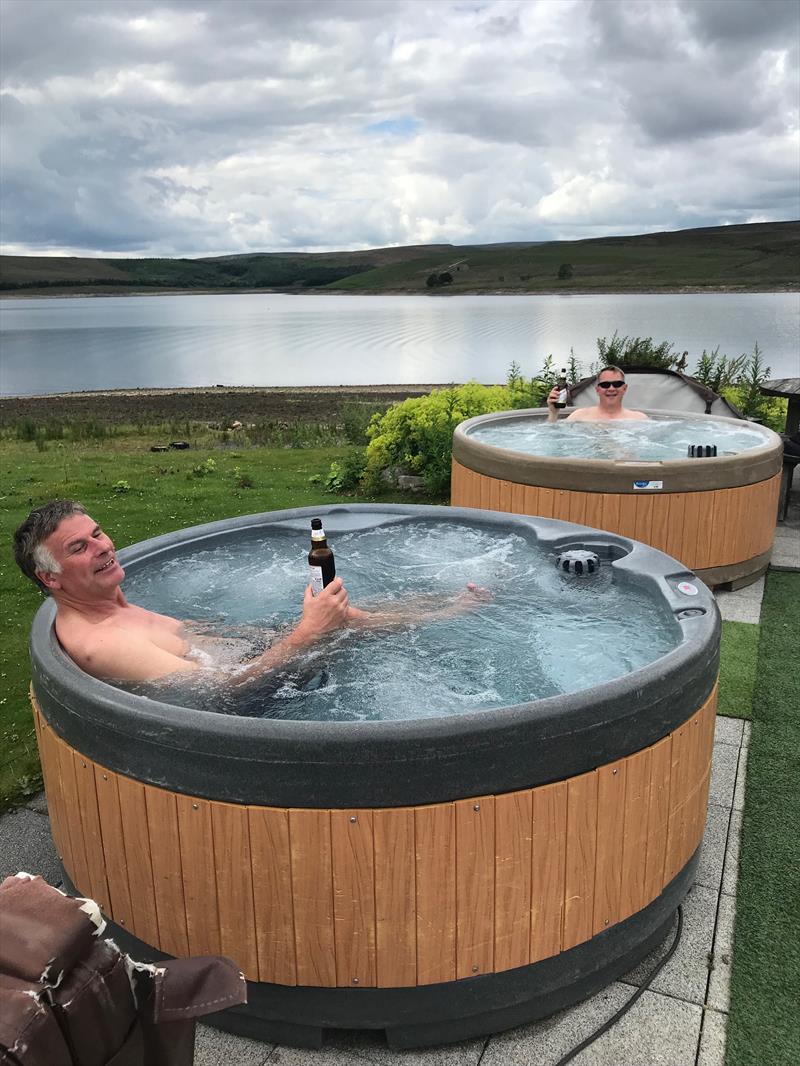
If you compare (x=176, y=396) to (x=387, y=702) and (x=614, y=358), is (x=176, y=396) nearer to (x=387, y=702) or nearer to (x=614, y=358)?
(x=614, y=358)

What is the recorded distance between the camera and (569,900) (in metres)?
2.36

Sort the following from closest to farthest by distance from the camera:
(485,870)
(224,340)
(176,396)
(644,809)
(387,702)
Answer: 1. (485,870)
2. (644,809)
3. (387,702)
4. (176,396)
5. (224,340)

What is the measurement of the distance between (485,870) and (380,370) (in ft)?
116

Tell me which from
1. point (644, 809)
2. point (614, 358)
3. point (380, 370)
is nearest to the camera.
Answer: point (644, 809)

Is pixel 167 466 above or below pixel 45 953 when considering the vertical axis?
below

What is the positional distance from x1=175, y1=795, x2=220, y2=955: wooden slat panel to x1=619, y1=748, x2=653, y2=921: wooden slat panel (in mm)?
1170

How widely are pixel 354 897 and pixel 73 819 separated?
99 centimetres

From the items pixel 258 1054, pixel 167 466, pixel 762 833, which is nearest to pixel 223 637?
pixel 258 1054

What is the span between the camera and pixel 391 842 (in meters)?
2.16

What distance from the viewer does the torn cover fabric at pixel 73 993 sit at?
1.08 meters

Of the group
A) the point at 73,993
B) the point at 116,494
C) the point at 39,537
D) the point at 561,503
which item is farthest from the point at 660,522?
the point at 116,494

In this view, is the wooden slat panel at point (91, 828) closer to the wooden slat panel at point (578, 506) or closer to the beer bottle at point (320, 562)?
the beer bottle at point (320, 562)

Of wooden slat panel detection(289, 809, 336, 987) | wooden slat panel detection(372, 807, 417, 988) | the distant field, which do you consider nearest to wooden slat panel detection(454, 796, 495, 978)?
wooden slat panel detection(372, 807, 417, 988)

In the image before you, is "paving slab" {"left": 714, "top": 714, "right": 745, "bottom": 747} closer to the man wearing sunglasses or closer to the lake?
the man wearing sunglasses
